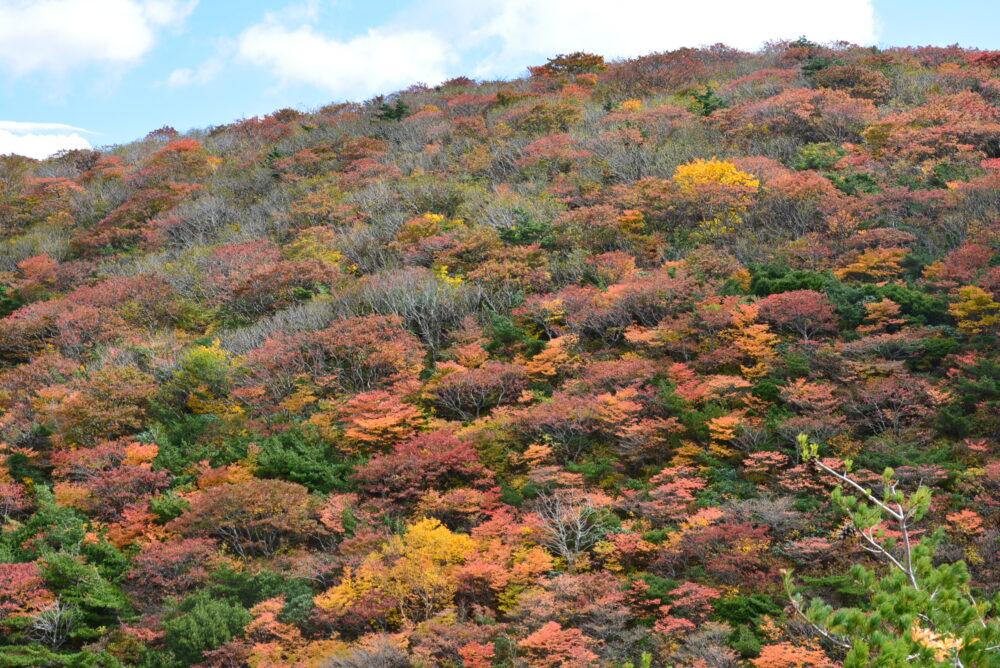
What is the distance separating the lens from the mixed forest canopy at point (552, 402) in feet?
38.2

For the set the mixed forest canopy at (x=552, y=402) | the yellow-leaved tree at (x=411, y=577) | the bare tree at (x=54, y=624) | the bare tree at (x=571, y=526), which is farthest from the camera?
the bare tree at (x=54, y=624)

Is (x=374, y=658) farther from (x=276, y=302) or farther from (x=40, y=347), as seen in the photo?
(x=40, y=347)

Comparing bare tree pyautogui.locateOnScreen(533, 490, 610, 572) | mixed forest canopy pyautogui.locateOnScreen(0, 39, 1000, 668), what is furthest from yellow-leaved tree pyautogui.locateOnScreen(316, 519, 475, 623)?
bare tree pyautogui.locateOnScreen(533, 490, 610, 572)

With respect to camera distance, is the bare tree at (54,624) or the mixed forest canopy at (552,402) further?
the bare tree at (54,624)

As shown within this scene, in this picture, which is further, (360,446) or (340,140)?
(340,140)

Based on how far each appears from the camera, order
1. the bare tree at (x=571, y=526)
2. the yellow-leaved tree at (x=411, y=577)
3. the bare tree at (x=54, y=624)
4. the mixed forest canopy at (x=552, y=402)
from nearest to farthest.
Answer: the mixed forest canopy at (x=552, y=402)
the yellow-leaved tree at (x=411, y=577)
the bare tree at (x=571, y=526)
the bare tree at (x=54, y=624)

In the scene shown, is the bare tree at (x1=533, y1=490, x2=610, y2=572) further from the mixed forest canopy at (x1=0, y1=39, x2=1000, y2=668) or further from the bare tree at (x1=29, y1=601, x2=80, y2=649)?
the bare tree at (x1=29, y1=601, x2=80, y2=649)

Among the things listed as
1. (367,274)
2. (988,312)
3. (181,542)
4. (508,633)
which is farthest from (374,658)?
(367,274)

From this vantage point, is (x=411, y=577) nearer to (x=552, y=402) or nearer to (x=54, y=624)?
(x=552, y=402)

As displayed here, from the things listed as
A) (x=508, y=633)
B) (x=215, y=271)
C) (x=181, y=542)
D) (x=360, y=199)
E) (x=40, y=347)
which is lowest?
(x=508, y=633)

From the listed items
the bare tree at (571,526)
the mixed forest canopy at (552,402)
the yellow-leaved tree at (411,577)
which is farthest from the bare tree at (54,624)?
the bare tree at (571,526)

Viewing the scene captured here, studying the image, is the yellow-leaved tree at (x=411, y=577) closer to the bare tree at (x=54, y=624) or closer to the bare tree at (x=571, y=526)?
the bare tree at (x=571, y=526)

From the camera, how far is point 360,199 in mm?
32688

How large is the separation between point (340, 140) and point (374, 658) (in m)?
37.1
